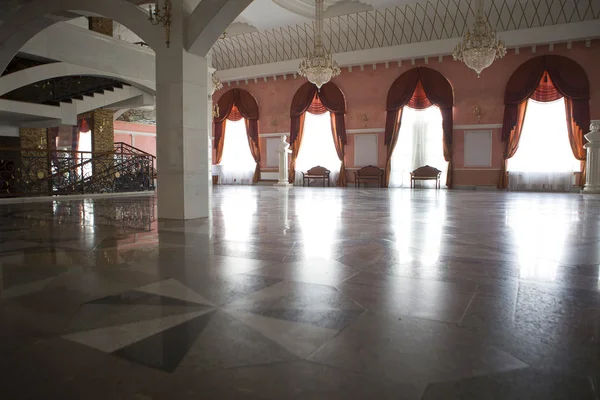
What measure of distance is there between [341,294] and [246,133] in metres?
17.1

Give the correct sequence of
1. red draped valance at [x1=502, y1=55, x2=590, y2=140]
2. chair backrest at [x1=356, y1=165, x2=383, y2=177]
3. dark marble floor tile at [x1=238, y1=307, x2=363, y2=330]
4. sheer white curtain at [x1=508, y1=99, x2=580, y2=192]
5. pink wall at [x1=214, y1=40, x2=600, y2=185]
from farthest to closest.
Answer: chair backrest at [x1=356, y1=165, x2=383, y2=177]
sheer white curtain at [x1=508, y1=99, x2=580, y2=192]
pink wall at [x1=214, y1=40, x2=600, y2=185]
red draped valance at [x1=502, y1=55, x2=590, y2=140]
dark marble floor tile at [x1=238, y1=307, x2=363, y2=330]

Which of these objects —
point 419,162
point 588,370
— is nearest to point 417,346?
point 588,370

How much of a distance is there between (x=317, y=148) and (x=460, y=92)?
5751 millimetres

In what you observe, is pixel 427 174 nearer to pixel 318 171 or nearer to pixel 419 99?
pixel 419 99

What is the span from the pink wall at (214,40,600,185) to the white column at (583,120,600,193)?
81.8 inches

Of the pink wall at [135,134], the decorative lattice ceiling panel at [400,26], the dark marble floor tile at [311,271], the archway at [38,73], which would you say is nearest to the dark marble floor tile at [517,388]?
the dark marble floor tile at [311,271]

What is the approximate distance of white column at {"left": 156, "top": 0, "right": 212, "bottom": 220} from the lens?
491 centimetres

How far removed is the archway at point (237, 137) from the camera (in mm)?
18062

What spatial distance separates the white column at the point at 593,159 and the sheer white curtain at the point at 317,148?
8107mm

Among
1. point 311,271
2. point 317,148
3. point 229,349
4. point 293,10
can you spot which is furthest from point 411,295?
point 317,148

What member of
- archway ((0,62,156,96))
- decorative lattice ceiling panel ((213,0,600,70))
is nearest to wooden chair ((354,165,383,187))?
decorative lattice ceiling panel ((213,0,600,70))

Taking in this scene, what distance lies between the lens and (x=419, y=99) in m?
14.7

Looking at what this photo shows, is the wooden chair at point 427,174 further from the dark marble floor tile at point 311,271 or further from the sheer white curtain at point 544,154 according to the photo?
the dark marble floor tile at point 311,271

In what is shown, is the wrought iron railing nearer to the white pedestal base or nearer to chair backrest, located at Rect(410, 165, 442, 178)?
chair backrest, located at Rect(410, 165, 442, 178)
